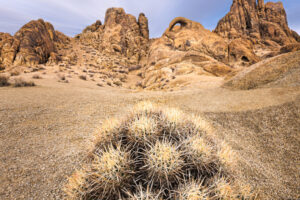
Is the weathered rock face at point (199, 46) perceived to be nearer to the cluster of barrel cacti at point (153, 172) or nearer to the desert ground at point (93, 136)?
the desert ground at point (93, 136)

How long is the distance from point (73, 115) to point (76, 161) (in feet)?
6.68

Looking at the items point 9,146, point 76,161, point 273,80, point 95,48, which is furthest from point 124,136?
point 95,48

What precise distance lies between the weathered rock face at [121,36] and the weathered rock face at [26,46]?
950 centimetres

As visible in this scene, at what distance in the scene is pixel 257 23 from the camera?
111ft

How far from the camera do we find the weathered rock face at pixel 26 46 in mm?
15133

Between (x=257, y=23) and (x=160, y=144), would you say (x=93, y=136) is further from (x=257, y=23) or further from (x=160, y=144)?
(x=257, y=23)

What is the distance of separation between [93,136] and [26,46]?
865 inches

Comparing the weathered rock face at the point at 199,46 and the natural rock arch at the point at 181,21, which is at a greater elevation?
the natural rock arch at the point at 181,21

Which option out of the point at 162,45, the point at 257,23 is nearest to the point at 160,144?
the point at 162,45

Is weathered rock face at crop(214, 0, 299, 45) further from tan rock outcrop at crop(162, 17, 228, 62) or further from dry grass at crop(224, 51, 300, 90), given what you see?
dry grass at crop(224, 51, 300, 90)

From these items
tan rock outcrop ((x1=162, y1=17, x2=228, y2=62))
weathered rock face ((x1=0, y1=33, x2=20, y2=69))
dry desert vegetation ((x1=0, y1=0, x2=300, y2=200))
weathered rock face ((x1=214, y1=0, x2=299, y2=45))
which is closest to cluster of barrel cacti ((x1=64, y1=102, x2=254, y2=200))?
dry desert vegetation ((x1=0, y1=0, x2=300, y2=200))

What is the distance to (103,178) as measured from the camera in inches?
44.3

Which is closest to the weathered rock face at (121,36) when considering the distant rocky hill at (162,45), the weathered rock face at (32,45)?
the distant rocky hill at (162,45)

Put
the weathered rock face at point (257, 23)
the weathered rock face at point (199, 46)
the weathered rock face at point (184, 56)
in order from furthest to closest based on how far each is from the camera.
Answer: the weathered rock face at point (257, 23) → the weathered rock face at point (199, 46) → the weathered rock face at point (184, 56)
